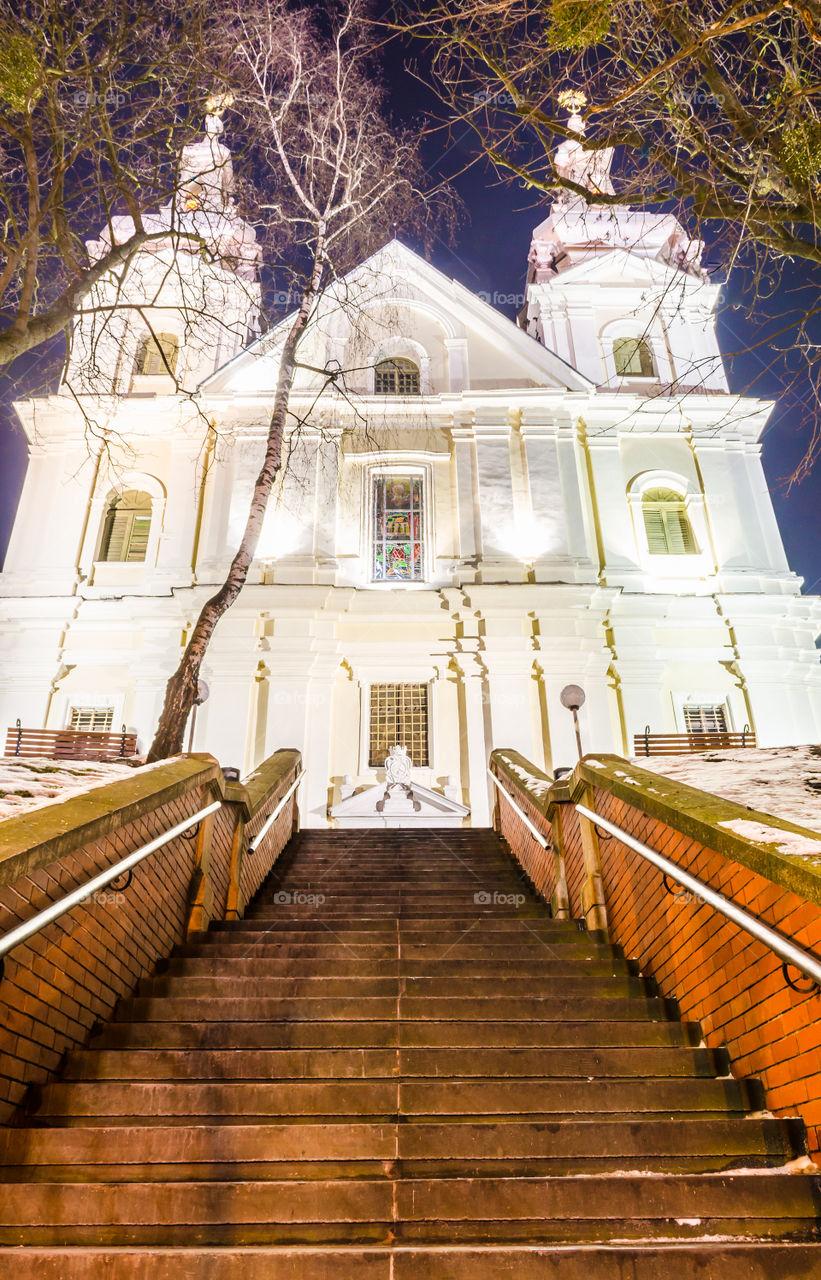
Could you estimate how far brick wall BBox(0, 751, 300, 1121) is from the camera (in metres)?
3.67

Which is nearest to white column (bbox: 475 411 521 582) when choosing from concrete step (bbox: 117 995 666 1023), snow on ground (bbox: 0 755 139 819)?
snow on ground (bbox: 0 755 139 819)

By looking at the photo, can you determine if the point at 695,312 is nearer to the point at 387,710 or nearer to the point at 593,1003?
the point at 387,710

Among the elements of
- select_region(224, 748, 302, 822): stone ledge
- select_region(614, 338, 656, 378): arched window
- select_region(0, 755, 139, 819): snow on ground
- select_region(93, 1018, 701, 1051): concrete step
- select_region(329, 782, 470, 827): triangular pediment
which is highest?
select_region(614, 338, 656, 378): arched window

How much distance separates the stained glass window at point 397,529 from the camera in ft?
58.1

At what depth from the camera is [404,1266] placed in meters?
2.90

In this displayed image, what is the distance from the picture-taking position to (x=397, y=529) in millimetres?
18203

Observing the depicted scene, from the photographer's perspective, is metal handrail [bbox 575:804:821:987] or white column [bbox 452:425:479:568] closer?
metal handrail [bbox 575:804:821:987]

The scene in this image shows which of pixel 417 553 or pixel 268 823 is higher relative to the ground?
pixel 417 553

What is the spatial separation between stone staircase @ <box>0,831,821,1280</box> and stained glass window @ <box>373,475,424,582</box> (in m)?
12.8

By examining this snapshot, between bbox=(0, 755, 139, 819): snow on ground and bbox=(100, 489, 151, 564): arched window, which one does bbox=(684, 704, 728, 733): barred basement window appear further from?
bbox=(0, 755, 139, 819): snow on ground

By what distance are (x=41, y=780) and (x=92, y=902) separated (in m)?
1.71

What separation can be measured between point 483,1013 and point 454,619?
40.6 feet

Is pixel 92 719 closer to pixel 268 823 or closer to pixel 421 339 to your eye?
pixel 268 823

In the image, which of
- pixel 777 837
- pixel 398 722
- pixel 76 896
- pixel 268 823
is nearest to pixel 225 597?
pixel 268 823
